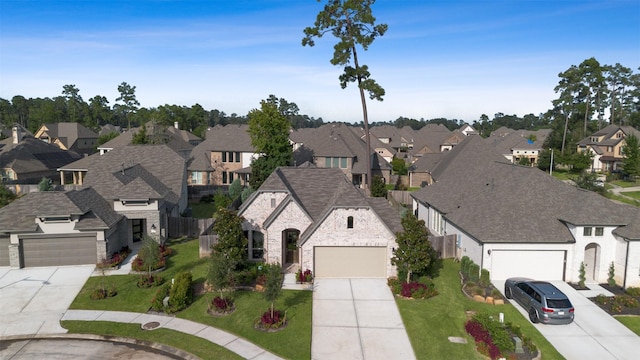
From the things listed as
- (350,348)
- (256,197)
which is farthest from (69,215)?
(350,348)

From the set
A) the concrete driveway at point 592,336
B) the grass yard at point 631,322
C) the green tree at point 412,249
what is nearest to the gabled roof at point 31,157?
the green tree at point 412,249

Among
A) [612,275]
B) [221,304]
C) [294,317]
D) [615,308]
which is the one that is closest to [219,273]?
[221,304]

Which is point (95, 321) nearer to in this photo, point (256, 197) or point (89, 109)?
point (256, 197)

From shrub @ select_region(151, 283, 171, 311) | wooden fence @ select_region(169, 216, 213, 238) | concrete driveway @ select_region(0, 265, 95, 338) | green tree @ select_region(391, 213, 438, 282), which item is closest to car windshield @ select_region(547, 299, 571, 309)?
green tree @ select_region(391, 213, 438, 282)

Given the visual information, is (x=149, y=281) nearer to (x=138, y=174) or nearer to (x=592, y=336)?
(x=138, y=174)

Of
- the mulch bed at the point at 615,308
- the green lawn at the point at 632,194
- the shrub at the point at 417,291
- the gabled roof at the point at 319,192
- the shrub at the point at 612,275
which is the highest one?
the gabled roof at the point at 319,192

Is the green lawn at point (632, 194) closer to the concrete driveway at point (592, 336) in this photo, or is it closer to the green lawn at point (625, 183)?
the green lawn at point (625, 183)
